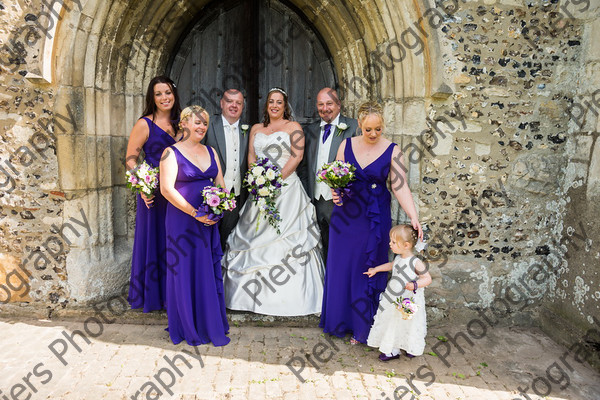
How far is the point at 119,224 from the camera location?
451 centimetres

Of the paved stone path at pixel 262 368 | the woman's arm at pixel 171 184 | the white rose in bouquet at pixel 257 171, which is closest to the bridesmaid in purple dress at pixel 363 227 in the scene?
the paved stone path at pixel 262 368

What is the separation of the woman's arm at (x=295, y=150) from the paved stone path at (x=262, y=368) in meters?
1.54

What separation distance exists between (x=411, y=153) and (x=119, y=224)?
3.02 m

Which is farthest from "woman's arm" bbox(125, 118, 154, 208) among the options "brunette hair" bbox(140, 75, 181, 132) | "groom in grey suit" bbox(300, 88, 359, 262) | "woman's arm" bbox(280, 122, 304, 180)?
"groom in grey suit" bbox(300, 88, 359, 262)

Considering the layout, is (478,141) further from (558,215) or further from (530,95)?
(558,215)

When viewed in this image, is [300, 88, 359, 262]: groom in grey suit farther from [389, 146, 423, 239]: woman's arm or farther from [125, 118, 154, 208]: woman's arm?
[125, 118, 154, 208]: woman's arm

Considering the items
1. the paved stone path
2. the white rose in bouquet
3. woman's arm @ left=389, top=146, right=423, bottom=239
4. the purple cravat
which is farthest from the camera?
the purple cravat

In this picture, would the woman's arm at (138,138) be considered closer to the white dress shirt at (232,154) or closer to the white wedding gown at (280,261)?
the white dress shirt at (232,154)

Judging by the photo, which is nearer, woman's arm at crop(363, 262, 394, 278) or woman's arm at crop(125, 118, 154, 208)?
woman's arm at crop(363, 262, 394, 278)

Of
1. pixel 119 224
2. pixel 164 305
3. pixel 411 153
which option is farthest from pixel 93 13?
pixel 411 153

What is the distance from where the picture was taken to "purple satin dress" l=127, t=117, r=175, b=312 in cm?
406

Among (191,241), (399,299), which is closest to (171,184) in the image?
(191,241)

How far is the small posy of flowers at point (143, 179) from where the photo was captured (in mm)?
3737

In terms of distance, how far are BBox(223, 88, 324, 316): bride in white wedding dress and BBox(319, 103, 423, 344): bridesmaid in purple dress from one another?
33 cm
